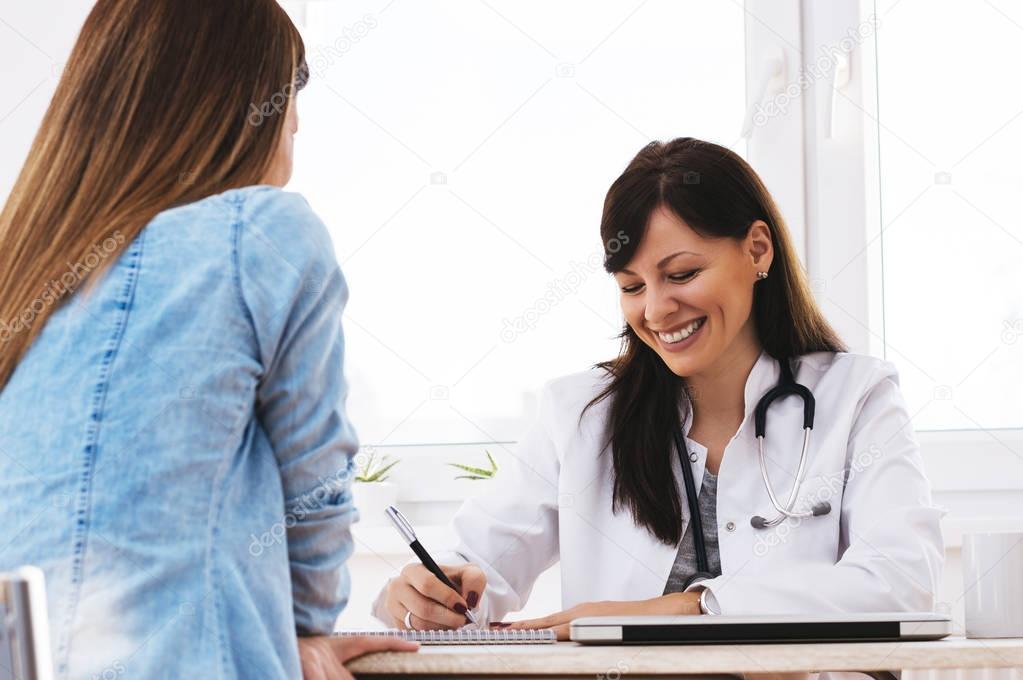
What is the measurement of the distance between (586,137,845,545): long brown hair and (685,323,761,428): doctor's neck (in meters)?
0.02

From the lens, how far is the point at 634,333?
1.88 meters

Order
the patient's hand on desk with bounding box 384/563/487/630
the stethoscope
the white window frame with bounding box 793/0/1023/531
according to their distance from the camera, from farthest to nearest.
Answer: the white window frame with bounding box 793/0/1023/531, the stethoscope, the patient's hand on desk with bounding box 384/563/487/630

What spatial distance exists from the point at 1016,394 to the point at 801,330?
81 centimetres

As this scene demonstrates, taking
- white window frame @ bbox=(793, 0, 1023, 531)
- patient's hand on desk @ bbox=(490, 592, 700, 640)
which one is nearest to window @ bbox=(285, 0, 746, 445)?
white window frame @ bbox=(793, 0, 1023, 531)

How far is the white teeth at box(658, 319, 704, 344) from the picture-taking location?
1742 millimetres

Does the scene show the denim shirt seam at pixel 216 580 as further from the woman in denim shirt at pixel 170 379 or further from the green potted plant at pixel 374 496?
the green potted plant at pixel 374 496

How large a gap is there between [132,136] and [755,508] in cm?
108

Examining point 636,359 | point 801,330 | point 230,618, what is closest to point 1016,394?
point 801,330

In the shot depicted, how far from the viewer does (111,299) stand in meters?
0.90

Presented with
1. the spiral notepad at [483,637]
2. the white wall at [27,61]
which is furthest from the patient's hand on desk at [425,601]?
the white wall at [27,61]

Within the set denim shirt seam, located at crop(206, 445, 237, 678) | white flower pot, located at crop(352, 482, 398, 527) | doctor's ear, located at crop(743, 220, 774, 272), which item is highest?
doctor's ear, located at crop(743, 220, 774, 272)

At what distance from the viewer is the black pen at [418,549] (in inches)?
51.6

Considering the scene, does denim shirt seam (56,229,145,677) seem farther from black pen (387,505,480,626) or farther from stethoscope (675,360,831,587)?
stethoscope (675,360,831,587)

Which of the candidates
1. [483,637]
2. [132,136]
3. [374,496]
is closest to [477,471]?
[374,496]
